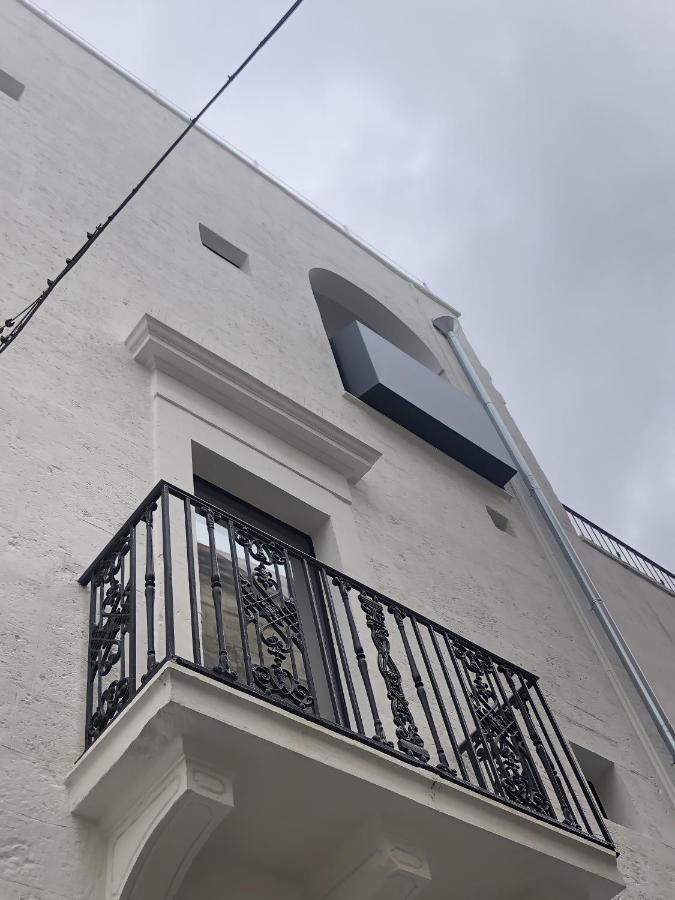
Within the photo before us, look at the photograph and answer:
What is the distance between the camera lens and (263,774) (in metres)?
5.18

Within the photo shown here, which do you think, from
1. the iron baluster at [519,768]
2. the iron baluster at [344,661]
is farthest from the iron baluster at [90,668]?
the iron baluster at [519,768]

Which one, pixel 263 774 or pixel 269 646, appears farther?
pixel 269 646

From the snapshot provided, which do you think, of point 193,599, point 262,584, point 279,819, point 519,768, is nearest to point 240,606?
point 193,599

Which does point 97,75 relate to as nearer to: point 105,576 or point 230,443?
point 230,443

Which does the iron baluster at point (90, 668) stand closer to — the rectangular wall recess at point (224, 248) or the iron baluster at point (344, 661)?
the iron baluster at point (344, 661)

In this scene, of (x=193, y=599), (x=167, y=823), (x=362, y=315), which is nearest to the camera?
(x=167, y=823)

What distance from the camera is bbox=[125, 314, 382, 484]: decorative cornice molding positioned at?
8453 mm

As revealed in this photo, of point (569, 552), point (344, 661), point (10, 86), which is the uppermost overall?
point (569, 552)

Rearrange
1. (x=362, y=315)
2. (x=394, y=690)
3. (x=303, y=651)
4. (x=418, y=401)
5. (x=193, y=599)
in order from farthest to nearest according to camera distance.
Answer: (x=362, y=315) → (x=418, y=401) → (x=394, y=690) → (x=303, y=651) → (x=193, y=599)

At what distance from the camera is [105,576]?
19.9ft

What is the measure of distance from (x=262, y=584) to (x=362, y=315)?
28.2 ft

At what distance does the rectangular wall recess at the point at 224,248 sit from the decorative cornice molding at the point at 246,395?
3.09 metres

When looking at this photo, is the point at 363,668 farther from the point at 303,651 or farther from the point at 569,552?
the point at 569,552

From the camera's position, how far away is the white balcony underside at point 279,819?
4891 mm
